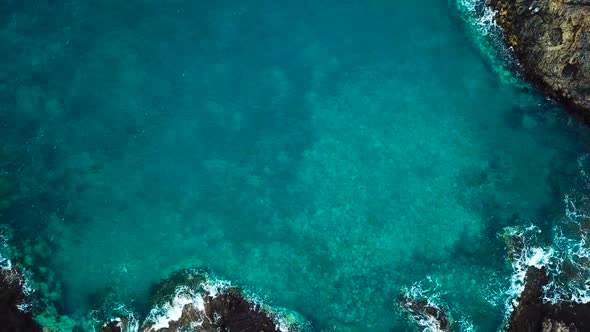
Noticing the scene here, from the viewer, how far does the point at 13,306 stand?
1731 centimetres

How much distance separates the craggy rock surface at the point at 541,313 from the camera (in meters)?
16.9

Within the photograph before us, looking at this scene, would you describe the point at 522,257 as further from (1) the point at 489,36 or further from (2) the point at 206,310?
(2) the point at 206,310

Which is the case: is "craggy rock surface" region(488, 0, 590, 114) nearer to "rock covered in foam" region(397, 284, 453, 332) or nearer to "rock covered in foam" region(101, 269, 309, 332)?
"rock covered in foam" region(397, 284, 453, 332)

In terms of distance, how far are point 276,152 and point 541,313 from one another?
10.5m

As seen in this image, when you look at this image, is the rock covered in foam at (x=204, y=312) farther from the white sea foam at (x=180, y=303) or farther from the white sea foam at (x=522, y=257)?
the white sea foam at (x=522, y=257)

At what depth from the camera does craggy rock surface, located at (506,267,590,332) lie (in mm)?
16922

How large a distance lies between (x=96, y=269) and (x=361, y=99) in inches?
447

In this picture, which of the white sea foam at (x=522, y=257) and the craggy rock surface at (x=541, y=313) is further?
the white sea foam at (x=522, y=257)

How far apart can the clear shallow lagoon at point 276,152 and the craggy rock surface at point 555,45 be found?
2.52ft

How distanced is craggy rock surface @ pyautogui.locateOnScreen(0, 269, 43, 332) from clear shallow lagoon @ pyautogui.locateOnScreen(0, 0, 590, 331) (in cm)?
76

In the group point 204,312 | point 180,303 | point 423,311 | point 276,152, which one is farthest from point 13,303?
point 423,311

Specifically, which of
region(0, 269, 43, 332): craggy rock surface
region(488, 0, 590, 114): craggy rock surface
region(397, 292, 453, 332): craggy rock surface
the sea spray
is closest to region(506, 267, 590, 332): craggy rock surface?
region(397, 292, 453, 332): craggy rock surface

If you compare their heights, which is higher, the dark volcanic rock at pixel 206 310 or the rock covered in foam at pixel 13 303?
the dark volcanic rock at pixel 206 310

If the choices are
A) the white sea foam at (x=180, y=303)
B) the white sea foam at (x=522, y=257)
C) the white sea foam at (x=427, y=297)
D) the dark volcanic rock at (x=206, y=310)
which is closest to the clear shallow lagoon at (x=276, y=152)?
the white sea foam at (x=427, y=297)
